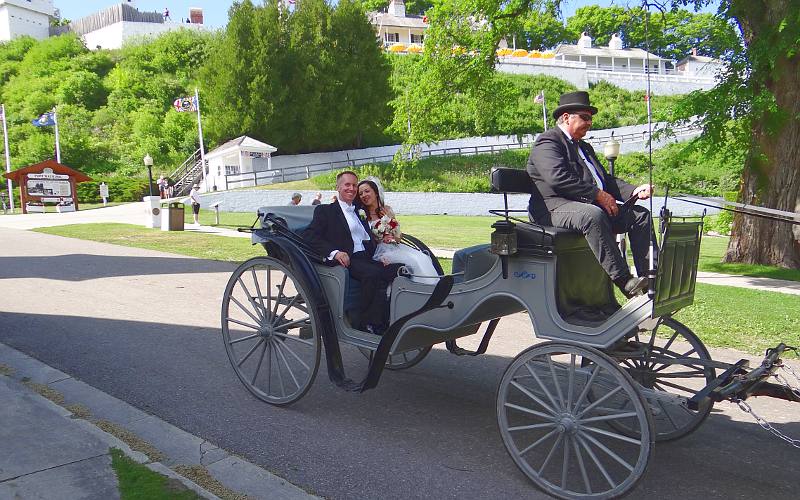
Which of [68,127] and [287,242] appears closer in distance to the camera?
[287,242]

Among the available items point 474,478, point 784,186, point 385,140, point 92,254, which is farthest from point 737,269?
point 385,140

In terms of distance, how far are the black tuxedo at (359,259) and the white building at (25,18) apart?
283 ft

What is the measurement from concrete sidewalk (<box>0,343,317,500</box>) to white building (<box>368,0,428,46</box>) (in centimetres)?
8787

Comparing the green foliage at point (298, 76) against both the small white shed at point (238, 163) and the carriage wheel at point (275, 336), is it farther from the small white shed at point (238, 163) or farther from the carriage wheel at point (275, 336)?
the carriage wheel at point (275, 336)

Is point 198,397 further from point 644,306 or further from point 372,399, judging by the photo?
point 644,306

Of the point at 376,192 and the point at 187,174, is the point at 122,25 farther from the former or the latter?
the point at 376,192

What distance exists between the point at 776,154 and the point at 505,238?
11.1m

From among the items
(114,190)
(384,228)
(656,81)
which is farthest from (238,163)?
(656,81)

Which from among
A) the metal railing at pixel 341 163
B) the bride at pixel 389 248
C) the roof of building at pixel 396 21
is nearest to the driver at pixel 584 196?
the bride at pixel 389 248

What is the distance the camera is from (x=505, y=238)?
3.97 metres

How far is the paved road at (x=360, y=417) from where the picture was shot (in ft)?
12.8

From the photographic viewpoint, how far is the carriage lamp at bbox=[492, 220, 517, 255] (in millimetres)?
3953

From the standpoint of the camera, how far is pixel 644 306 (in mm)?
3727

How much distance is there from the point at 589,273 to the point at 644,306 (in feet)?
1.88
